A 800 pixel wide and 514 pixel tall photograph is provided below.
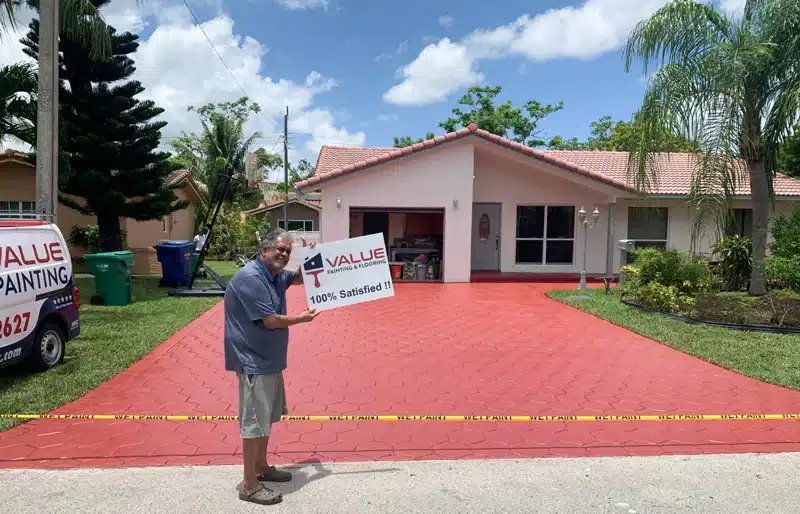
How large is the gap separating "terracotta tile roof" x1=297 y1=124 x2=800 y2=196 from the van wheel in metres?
8.62

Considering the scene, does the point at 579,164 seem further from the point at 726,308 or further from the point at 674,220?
the point at 726,308

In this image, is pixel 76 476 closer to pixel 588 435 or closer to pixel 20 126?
pixel 588 435

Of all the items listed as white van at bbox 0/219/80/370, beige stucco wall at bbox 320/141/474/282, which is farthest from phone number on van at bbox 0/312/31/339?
beige stucco wall at bbox 320/141/474/282

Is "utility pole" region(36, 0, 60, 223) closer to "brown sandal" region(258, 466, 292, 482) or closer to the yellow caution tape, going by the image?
the yellow caution tape

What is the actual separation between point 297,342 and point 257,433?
185 inches

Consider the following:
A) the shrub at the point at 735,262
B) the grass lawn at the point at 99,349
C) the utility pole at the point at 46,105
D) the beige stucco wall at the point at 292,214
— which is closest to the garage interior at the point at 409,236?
the grass lawn at the point at 99,349

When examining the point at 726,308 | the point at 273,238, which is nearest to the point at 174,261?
the point at 273,238

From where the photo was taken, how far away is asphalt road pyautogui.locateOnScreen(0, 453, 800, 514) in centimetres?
342

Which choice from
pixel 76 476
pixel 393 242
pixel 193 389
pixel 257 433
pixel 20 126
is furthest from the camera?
pixel 393 242

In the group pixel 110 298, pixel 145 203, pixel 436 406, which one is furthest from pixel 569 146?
pixel 436 406

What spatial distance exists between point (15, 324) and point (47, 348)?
74 centimetres

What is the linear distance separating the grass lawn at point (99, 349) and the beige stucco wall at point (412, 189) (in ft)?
13.9

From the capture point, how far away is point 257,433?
3.39m

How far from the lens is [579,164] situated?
62.8 ft
